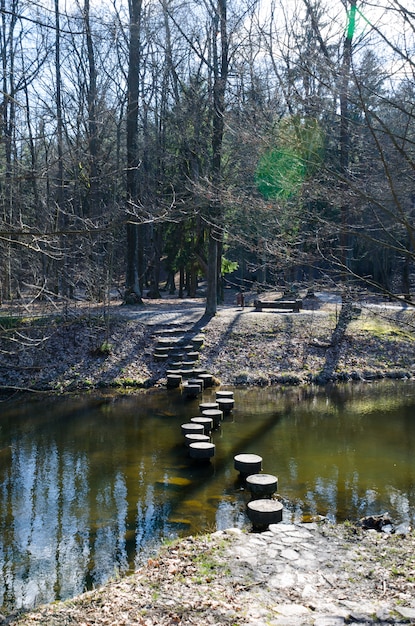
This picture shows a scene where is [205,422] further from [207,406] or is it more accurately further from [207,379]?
[207,379]

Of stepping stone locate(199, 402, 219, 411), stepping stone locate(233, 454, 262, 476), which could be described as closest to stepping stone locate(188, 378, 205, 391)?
stepping stone locate(199, 402, 219, 411)

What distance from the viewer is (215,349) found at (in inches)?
725

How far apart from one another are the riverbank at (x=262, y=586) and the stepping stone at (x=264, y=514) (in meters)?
0.47

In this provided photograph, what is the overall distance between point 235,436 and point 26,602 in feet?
21.0

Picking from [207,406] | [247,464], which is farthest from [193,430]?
[247,464]

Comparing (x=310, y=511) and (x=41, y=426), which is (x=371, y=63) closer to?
(x=310, y=511)

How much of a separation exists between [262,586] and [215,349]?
12980 millimetres

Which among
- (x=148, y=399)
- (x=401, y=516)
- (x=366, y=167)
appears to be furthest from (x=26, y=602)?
(x=148, y=399)

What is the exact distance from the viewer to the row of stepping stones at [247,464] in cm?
748

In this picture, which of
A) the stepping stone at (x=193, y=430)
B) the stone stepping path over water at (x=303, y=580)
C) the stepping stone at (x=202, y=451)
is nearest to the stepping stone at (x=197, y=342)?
the stepping stone at (x=193, y=430)

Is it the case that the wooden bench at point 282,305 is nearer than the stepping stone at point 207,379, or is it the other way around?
the stepping stone at point 207,379

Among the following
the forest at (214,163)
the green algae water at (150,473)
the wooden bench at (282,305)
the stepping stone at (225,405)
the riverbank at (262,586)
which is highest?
the forest at (214,163)

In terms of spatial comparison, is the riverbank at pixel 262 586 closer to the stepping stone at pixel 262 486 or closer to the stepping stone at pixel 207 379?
the stepping stone at pixel 262 486

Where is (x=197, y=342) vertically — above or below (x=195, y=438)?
above
